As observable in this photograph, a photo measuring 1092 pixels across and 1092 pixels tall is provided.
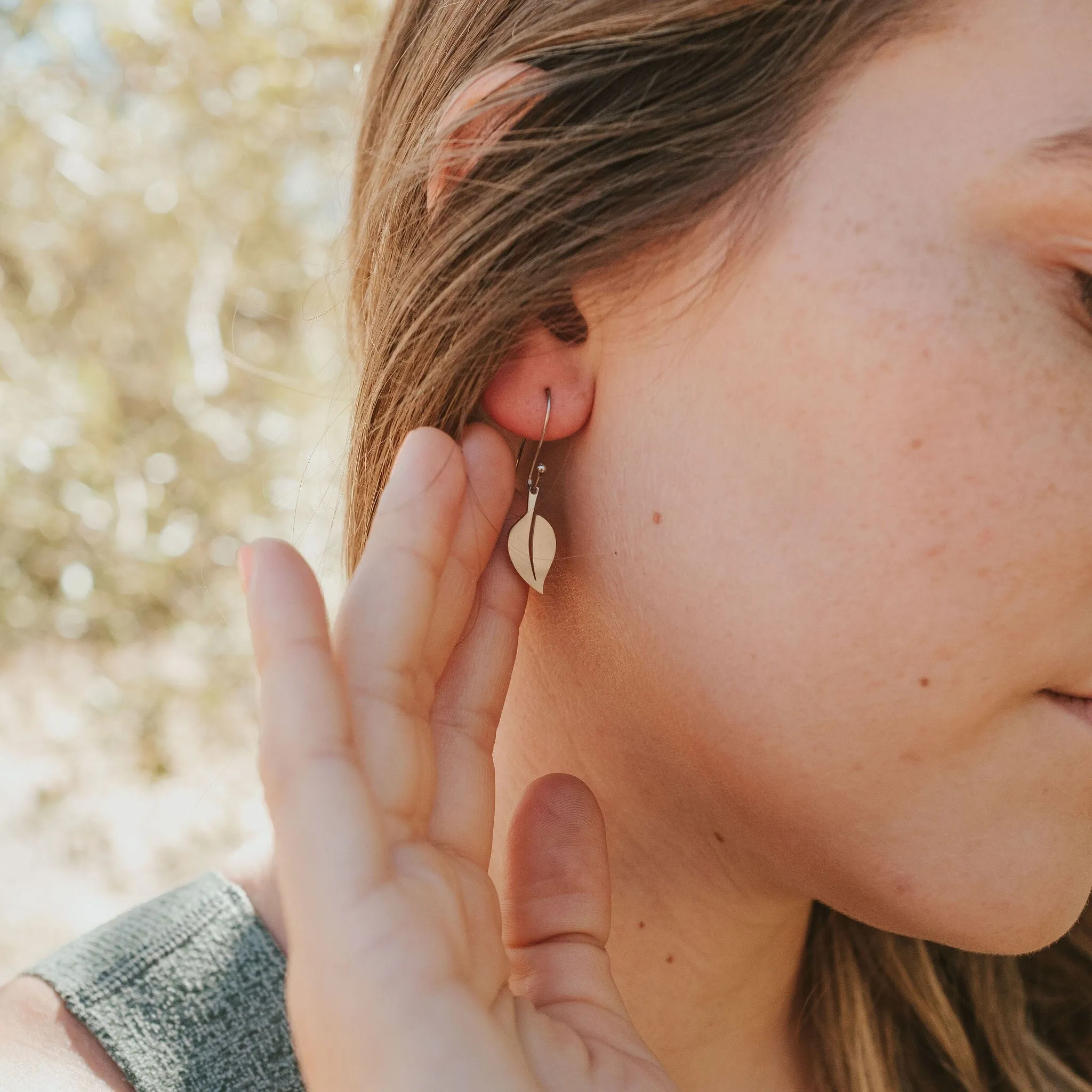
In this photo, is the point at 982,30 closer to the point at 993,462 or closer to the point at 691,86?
the point at 691,86

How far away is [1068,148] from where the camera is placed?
112 cm

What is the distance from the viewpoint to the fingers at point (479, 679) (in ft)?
4.17

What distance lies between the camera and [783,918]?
175cm

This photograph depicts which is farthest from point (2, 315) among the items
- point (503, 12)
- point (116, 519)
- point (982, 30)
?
point (982, 30)

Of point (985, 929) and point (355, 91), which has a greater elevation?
point (355, 91)

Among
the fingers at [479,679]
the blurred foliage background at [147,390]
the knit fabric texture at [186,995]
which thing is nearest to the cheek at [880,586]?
the fingers at [479,679]

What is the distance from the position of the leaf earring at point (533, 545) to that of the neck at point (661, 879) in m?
0.17

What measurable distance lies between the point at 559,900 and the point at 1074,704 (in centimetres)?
67

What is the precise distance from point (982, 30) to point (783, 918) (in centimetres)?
127

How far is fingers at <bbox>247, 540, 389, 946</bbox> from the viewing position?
3.40 ft

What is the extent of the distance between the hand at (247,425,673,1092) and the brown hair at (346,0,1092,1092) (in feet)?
0.61

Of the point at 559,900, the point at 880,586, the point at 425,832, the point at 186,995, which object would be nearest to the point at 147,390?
the point at 186,995

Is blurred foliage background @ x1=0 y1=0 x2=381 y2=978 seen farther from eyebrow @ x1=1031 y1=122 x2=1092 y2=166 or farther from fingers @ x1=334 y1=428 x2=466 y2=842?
eyebrow @ x1=1031 y1=122 x2=1092 y2=166

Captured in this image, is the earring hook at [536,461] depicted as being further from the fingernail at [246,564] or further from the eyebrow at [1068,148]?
the eyebrow at [1068,148]
